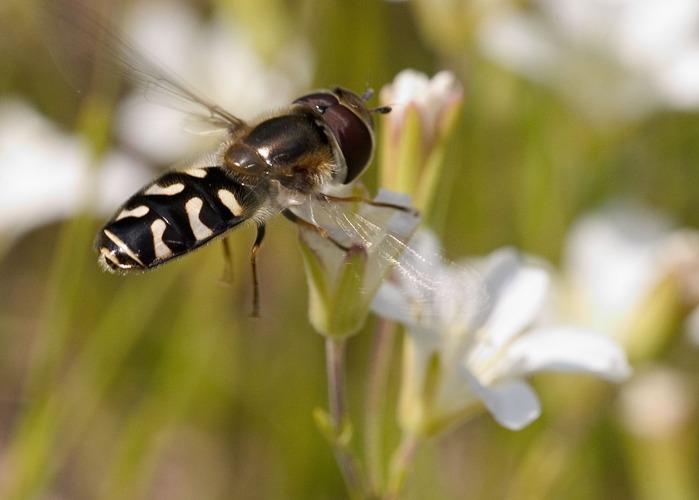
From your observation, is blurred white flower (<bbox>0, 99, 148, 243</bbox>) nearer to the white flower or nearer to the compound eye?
the compound eye

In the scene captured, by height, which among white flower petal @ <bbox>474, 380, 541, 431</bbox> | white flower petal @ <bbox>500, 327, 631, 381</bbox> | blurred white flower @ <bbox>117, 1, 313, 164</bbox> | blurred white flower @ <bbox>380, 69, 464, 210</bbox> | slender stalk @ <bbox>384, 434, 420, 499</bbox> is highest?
blurred white flower @ <bbox>117, 1, 313, 164</bbox>

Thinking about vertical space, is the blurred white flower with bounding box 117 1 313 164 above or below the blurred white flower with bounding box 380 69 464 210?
above

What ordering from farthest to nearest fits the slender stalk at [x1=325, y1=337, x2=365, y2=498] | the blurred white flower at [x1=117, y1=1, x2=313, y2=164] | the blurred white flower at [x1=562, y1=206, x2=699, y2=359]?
the blurred white flower at [x1=117, y1=1, x2=313, y2=164] → the blurred white flower at [x1=562, y1=206, x2=699, y2=359] → the slender stalk at [x1=325, y1=337, x2=365, y2=498]

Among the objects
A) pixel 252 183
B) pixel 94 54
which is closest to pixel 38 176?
pixel 94 54

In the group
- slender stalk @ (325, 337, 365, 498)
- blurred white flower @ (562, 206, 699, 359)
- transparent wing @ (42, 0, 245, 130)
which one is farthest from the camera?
blurred white flower @ (562, 206, 699, 359)

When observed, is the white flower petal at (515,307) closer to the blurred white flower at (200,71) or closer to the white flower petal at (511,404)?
the white flower petal at (511,404)

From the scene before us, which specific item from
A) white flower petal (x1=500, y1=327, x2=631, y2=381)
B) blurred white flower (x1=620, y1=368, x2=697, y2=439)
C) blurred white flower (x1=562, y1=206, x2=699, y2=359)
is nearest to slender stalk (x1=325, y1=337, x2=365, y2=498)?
white flower petal (x1=500, y1=327, x2=631, y2=381)

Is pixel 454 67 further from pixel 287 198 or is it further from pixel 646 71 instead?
pixel 287 198
